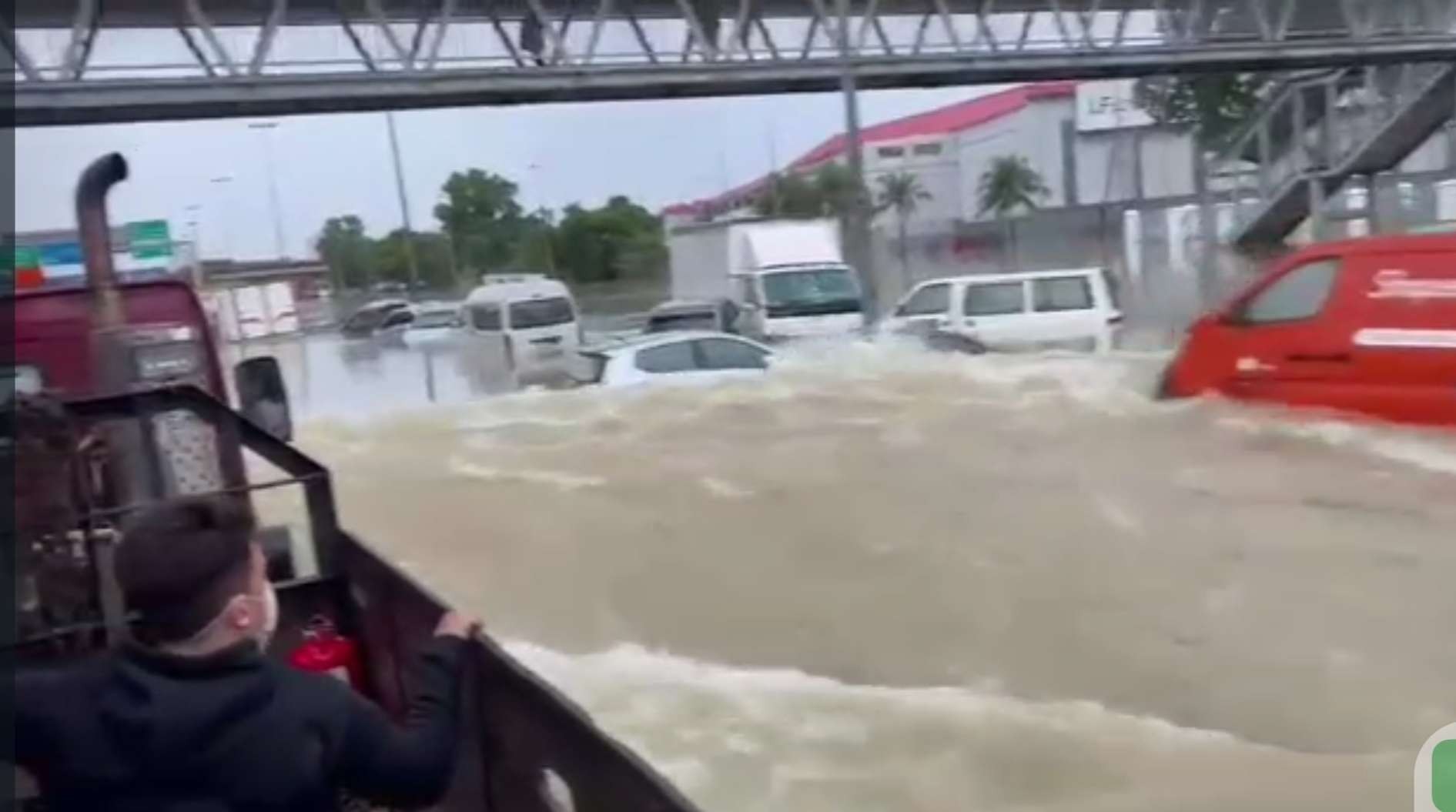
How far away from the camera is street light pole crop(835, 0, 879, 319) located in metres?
27.6

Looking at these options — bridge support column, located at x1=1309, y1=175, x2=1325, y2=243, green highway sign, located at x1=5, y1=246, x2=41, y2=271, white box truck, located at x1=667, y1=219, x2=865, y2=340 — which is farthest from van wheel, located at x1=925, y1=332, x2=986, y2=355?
green highway sign, located at x1=5, y1=246, x2=41, y2=271

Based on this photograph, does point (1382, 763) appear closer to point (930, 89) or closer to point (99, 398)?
point (99, 398)

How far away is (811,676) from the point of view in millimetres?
7320

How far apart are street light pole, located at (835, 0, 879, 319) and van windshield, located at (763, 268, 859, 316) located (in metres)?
0.51

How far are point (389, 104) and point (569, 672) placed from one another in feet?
61.9

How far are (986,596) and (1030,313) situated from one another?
15714 millimetres

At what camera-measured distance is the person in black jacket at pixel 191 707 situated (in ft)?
8.25

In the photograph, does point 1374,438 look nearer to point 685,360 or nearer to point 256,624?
point 256,624

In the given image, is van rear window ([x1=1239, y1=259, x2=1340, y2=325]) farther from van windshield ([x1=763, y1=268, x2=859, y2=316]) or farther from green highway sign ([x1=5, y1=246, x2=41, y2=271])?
van windshield ([x1=763, y1=268, x2=859, y2=316])

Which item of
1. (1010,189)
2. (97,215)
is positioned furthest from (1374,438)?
(1010,189)

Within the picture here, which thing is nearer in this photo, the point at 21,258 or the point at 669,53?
the point at 21,258

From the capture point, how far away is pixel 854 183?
116 feet

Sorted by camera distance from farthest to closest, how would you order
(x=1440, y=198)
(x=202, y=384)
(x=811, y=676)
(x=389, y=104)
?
(x=1440, y=198) → (x=389, y=104) → (x=811, y=676) → (x=202, y=384)

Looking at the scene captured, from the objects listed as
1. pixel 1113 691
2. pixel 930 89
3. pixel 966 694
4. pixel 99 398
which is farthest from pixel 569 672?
pixel 930 89
